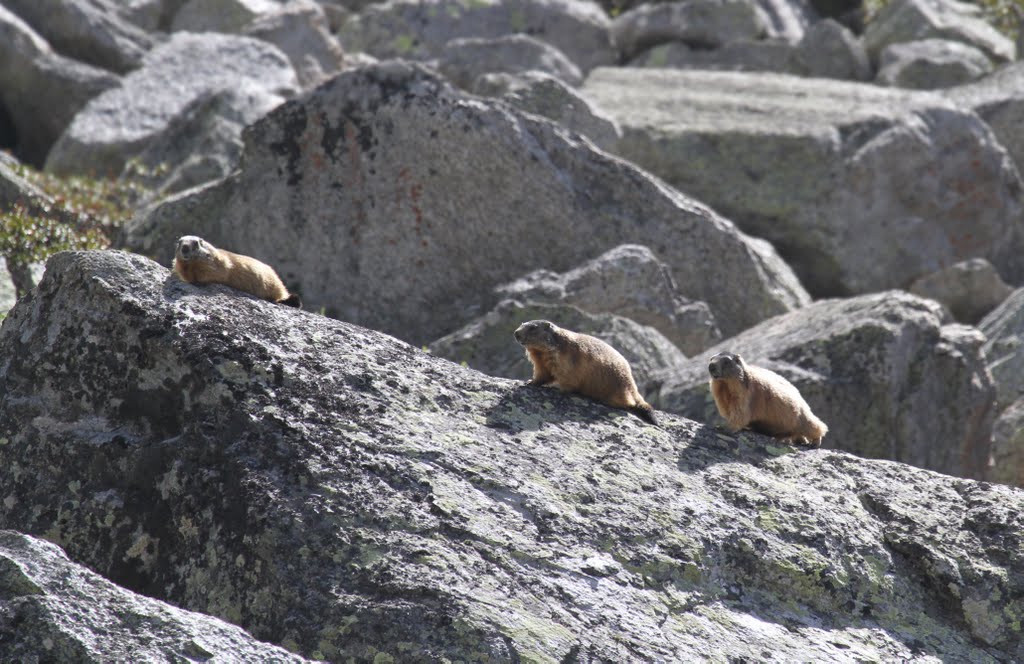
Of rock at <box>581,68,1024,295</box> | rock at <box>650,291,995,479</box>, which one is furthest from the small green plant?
rock at <box>581,68,1024,295</box>

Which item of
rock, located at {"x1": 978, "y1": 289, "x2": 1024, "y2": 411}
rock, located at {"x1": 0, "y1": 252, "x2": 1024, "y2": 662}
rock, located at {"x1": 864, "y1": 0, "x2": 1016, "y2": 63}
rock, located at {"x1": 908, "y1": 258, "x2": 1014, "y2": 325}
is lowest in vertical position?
rock, located at {"x1": 0, "y1": 252, "x2": 1024, "y2": 662}

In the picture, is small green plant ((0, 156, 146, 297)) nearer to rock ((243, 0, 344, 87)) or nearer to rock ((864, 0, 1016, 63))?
rock ((243, 0, 344, 87))

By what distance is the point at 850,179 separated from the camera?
21.1 metres

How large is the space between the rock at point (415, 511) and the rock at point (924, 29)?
24125mm

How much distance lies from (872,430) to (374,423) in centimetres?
683

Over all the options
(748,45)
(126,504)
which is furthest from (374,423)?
(748,45)

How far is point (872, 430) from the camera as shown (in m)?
12.9

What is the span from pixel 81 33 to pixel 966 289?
17720 mm

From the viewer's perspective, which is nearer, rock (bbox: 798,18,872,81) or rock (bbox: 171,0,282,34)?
rock (bbox: 798,18,872,81)

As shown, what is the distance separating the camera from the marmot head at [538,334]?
34.3 ft

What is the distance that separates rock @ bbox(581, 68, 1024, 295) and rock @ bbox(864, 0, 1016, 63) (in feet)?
28.3

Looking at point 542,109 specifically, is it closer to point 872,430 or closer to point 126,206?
point 126,206

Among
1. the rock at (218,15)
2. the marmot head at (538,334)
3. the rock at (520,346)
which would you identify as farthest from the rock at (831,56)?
the marmot head at (538,334)

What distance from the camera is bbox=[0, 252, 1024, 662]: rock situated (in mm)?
6902
